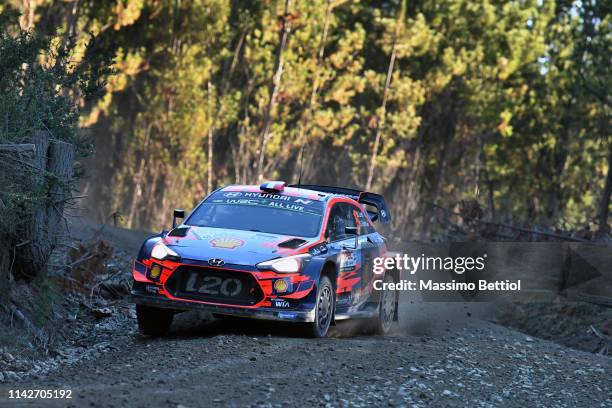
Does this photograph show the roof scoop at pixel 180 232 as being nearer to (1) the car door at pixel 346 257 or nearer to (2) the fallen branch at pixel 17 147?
(1) the car door at pixel 346 257

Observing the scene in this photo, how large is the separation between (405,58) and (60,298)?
34.2 meters

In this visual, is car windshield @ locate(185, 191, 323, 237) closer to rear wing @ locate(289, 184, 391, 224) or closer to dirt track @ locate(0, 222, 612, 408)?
dirt track @ locate(0, 222, 612, 408)

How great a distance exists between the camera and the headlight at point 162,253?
1201cm

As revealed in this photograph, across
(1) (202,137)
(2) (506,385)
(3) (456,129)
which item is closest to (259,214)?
(2) (506,385)

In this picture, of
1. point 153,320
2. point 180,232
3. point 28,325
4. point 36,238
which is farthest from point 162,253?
point 28,325

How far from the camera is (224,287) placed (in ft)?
38.9

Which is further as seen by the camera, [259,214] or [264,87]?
[264,87]

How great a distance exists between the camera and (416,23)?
43500 millimetres

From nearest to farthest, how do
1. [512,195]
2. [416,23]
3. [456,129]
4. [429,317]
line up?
[429,317] < [416,23] < [456,129] < [512,195]

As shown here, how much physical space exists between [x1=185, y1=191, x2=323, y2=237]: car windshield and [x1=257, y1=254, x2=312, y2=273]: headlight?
0.85m

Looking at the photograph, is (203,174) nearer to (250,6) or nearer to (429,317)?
(250,6)

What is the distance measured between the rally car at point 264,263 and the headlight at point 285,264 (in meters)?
0.01

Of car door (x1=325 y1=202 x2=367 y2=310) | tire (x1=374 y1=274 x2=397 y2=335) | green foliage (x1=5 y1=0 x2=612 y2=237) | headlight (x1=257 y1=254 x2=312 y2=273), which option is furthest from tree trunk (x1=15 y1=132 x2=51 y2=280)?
green foliage (x1=5 y1=0 x2=612 y2=237)

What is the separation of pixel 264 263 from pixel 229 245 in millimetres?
479
